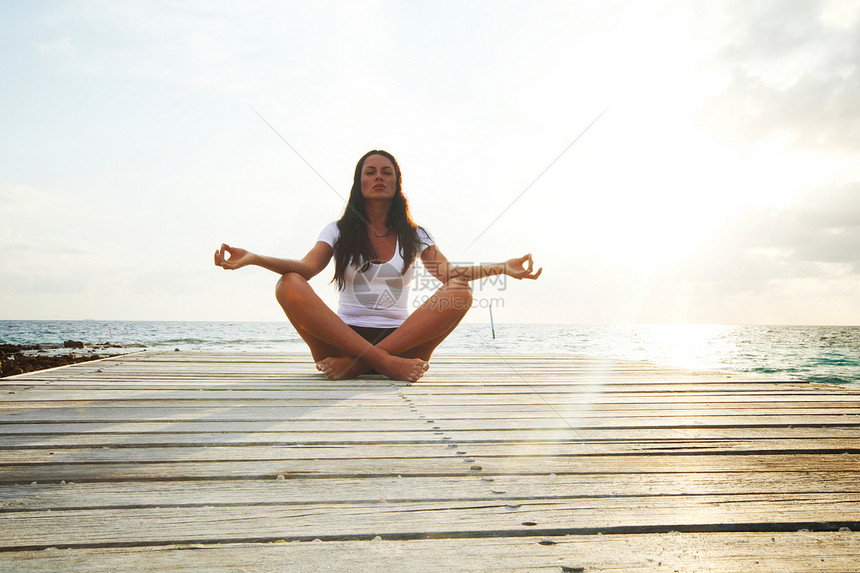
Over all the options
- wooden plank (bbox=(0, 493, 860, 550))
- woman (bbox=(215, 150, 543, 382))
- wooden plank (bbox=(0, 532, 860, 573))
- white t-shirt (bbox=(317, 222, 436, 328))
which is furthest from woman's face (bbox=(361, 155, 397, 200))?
wooden plank (bbox=(0, 532, 860, 573))

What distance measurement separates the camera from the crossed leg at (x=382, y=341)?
3080 mm

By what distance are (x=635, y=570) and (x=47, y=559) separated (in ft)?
3.27

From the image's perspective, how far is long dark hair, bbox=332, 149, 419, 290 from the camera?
3.41m

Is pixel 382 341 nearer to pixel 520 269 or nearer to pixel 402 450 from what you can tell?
pixel 520 269

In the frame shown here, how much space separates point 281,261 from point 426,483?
6.67 ft

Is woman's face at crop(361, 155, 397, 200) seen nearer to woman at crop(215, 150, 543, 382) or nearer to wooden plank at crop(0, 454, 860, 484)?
woman at crop(215, 150, 543, 382)

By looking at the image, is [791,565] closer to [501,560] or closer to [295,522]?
[501,560]

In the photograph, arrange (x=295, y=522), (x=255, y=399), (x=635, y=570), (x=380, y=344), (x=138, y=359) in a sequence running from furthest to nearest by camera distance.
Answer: (x=138, y=359) → (x=380, y=344) → (x=255, y=399) → (x=295, y=522) → (x=635, y=570)

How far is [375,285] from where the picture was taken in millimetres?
3439

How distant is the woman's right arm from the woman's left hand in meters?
1.21

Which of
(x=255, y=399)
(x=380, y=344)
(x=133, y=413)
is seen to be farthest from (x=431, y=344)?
(x=133, y=413)

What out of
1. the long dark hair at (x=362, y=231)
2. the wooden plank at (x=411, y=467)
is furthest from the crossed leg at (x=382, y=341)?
the wooden plank at (x=411, y=467)

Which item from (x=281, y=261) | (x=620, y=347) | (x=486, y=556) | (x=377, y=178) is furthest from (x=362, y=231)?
(x=620, y=347)

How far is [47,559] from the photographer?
0.91m
